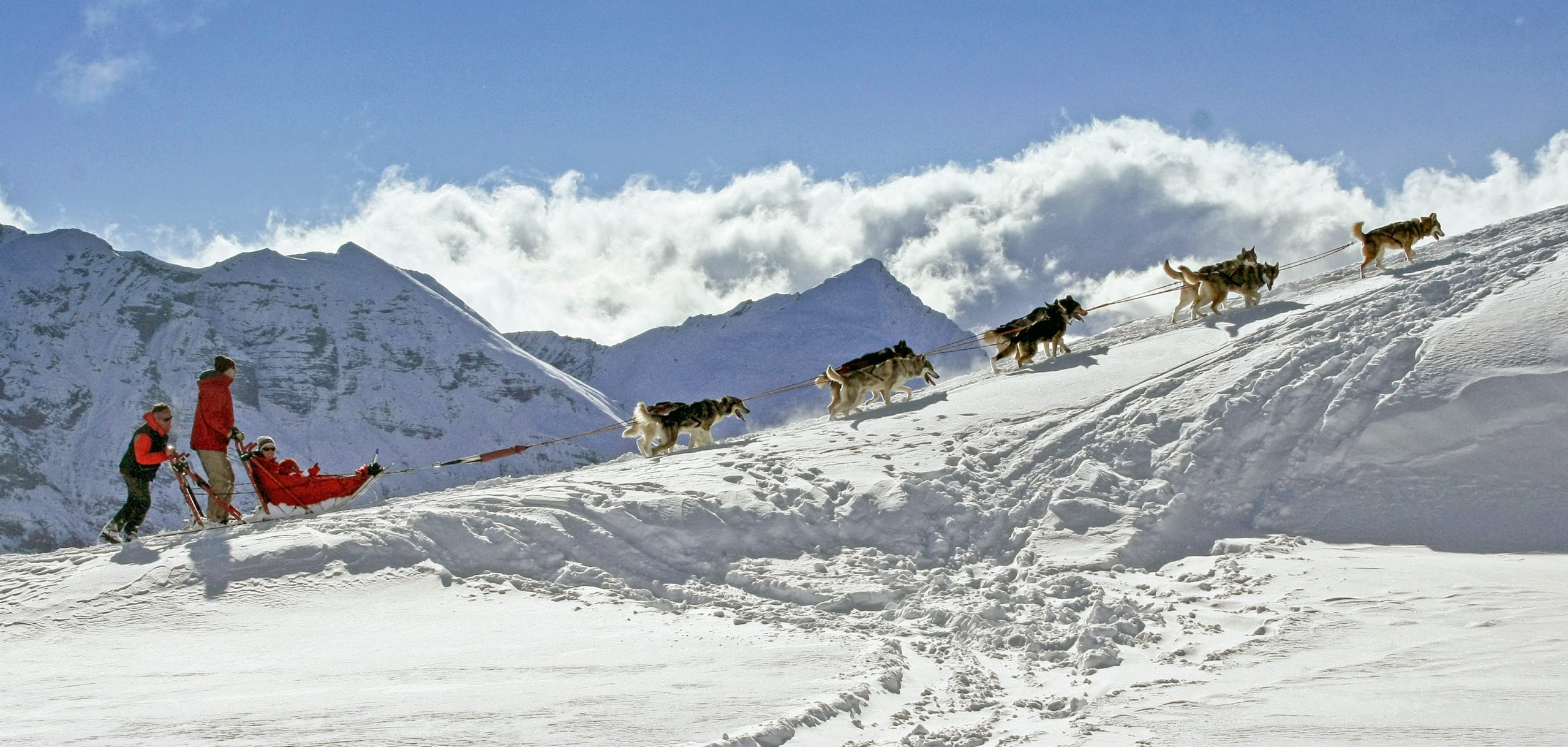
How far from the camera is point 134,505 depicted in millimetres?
10359

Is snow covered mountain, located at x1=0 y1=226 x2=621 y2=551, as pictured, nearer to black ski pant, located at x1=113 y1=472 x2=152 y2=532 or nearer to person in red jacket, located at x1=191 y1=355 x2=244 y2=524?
person in red jacket, located at x1=191 y1=355 x2=244 y2=524

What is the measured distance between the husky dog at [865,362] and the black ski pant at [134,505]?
8.26 meters

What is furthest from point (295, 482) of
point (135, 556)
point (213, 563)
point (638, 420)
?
point (638, 420)

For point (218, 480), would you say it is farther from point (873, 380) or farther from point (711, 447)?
point (873, 380)

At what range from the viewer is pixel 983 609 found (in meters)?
8.17

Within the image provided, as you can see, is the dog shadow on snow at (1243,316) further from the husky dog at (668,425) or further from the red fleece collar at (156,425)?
the red fleece collar at (156,425)

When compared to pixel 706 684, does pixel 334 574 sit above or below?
above

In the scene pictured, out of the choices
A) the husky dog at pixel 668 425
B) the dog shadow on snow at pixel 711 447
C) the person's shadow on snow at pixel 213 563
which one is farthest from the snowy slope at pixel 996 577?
the husky dog at pixel 668 425

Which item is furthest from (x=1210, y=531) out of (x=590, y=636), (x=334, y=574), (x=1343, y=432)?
(x=334, y=574)

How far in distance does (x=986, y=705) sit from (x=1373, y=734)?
1.92 metres

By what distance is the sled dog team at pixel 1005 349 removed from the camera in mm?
15273

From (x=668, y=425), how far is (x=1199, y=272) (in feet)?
26.9

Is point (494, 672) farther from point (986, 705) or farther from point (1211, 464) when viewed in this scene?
point (1211, 464)

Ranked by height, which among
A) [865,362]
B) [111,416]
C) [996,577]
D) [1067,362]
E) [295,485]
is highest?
[111,416]
